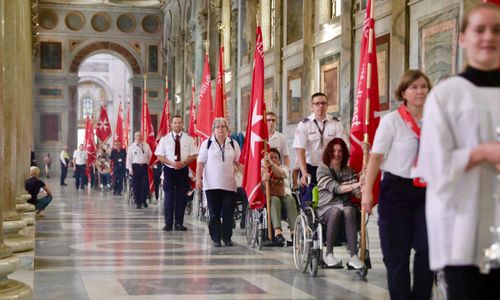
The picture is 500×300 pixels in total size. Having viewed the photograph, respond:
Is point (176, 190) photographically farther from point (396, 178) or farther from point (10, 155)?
point (396, 178)

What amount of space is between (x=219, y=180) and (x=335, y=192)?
3.29m

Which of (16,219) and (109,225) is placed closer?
(16,219)

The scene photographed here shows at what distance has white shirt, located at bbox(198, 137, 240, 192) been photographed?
11484 mm

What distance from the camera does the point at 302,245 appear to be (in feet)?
28.7

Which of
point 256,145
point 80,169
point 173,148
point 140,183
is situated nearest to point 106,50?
point 80,169

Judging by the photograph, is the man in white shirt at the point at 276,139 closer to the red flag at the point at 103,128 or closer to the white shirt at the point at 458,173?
the white shirt at the point at 458,173

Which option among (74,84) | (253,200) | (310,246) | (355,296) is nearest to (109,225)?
(253,200)

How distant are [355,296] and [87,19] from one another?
40064mm

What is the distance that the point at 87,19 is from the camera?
4525 cm

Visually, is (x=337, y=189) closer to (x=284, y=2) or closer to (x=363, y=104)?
(x=363, y=104)

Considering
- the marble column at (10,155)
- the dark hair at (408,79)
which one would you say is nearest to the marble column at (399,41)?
the marble column at (10,155)

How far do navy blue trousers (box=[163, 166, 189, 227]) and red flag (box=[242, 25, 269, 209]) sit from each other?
2.45m

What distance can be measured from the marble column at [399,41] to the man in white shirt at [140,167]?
7442 millimetres

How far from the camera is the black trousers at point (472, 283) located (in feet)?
10.3
